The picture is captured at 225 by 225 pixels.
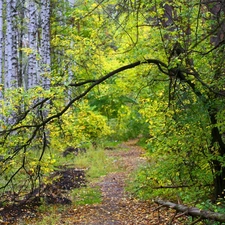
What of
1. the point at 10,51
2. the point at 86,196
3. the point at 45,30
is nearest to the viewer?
the point at 86,196

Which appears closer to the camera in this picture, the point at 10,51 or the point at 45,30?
the point at 10,51

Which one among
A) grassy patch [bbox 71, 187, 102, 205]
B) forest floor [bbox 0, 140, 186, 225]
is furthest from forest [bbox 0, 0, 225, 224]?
grassy patch [bbox 71, 187, 102, 205]

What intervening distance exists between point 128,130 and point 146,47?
14895 mm

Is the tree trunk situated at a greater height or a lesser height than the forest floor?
greater

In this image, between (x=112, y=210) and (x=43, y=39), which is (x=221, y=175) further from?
A: (x=43, y=39)

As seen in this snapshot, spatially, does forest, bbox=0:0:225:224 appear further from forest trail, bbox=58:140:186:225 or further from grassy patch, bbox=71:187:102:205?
grassy patch, bbox=71:187:102:205

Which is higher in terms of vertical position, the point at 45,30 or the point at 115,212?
the point at 45,30

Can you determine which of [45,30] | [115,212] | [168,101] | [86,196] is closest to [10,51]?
[45,30]

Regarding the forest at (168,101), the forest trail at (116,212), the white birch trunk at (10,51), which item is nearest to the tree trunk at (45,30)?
the white birch trunk at (10,51)

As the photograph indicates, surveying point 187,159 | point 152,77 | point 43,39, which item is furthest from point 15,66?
point 187,159

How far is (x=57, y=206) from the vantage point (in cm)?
834

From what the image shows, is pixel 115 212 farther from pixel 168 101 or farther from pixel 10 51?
pixel 10 51

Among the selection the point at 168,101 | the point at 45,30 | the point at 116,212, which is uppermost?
the point at 45,30

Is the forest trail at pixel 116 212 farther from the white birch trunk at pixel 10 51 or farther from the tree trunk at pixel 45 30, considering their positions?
the tree trunk at pixel 45 30
